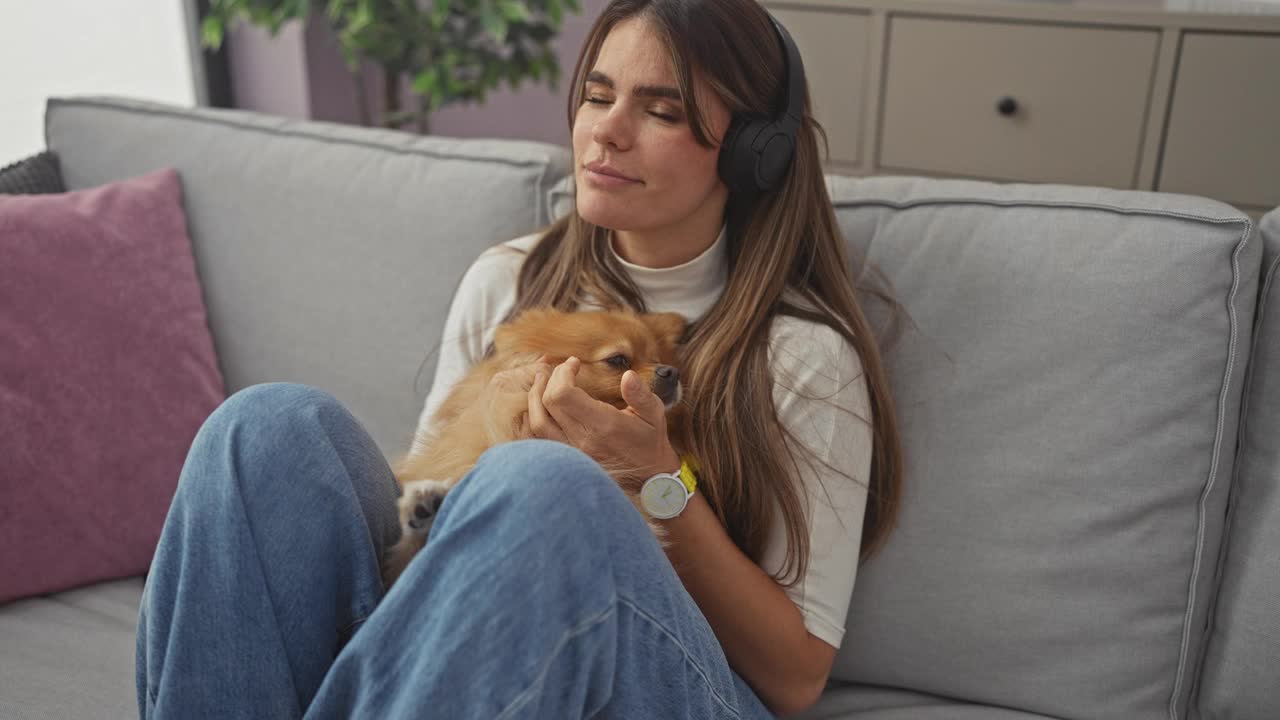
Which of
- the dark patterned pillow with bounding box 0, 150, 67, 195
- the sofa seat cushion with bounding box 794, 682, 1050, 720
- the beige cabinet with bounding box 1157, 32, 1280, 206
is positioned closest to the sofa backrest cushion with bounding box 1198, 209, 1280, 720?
the sofa seat cushion with bounding box 794, 682, 1050, 720

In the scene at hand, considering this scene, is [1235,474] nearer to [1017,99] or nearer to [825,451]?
[825,451]

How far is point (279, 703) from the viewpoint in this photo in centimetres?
96

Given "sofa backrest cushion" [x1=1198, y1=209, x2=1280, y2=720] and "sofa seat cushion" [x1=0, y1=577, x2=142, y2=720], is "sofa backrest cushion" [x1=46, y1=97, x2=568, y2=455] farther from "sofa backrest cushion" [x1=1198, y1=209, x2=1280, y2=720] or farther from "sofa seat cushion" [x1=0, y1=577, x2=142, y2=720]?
"sofa backrest cushion" [x1=1198, y1=209, x2=1280, y2=720]

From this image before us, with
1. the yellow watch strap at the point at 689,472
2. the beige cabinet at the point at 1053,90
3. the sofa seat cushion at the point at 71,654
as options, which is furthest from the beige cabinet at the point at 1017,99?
the sofa seat cushion at the point at 71,654

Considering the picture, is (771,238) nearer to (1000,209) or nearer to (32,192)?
(1000,209)

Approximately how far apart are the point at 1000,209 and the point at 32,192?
1.59 meters

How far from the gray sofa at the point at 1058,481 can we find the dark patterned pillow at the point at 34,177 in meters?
0.72

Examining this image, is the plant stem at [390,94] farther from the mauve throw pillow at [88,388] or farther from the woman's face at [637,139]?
the woman's face at [637,139]

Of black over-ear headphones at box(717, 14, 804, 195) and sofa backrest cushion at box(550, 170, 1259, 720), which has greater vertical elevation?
black over-ear headphones at box(717, 14, 804, 195)

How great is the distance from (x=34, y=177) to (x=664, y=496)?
1.37 m

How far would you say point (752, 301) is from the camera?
128 centimetres

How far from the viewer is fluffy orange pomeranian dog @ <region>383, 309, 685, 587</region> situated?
1146mm

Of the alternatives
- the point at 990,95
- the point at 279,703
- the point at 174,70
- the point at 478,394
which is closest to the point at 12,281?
the point at 478,394

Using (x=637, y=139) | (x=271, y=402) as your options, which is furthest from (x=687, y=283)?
(x=271, y=402)
